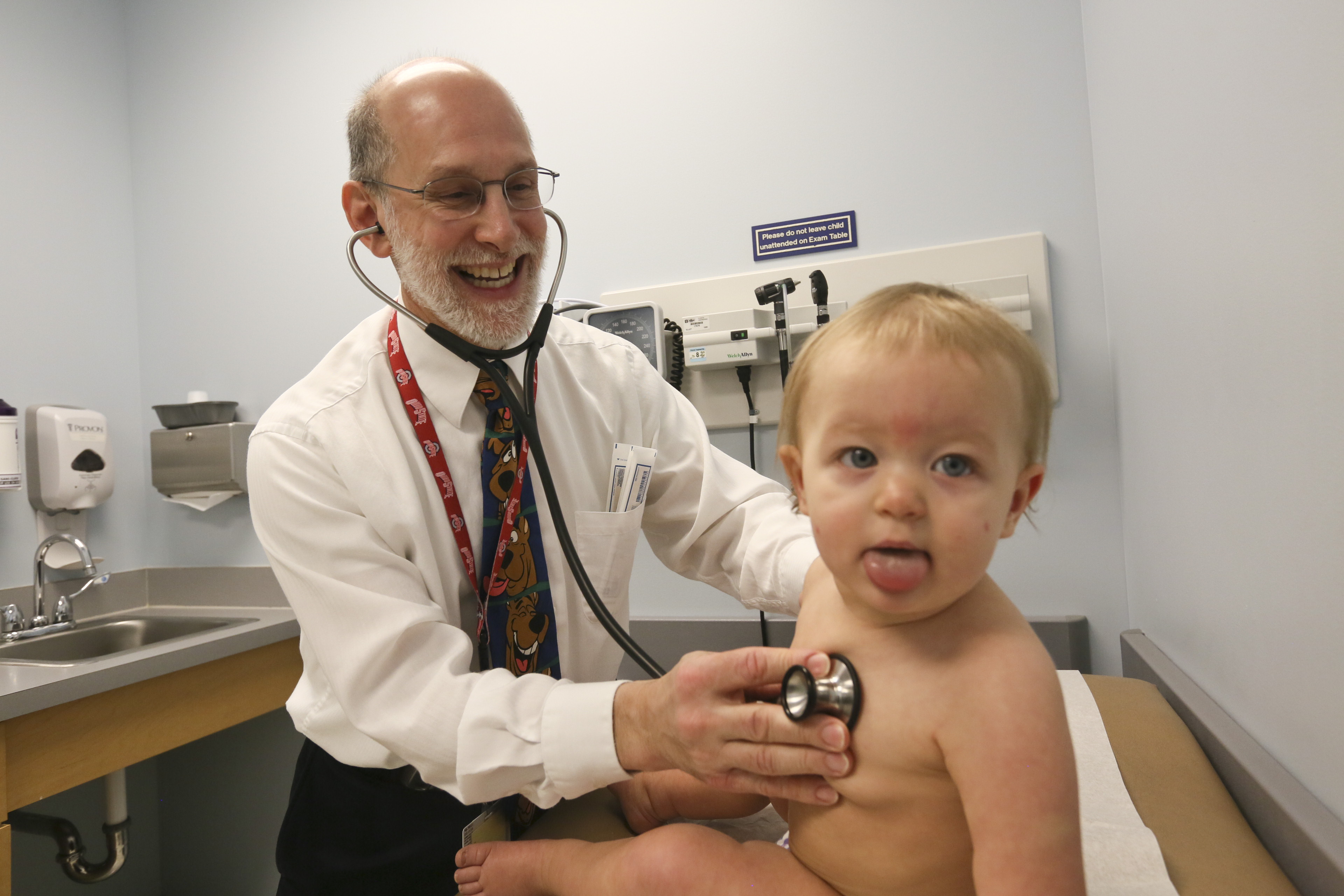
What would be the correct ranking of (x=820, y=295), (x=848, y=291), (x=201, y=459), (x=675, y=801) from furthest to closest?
(x=201, y=459)
(x=848, y=291)
(x=820, y=295)
(x=675, y=801)

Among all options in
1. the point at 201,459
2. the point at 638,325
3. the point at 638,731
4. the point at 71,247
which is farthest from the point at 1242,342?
the point at 71,247

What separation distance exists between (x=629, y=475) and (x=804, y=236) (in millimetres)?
804

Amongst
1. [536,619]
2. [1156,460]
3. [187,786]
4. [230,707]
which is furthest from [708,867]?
[187,786]

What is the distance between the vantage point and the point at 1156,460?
1207 mm

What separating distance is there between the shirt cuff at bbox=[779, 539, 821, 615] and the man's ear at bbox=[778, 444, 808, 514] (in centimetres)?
27

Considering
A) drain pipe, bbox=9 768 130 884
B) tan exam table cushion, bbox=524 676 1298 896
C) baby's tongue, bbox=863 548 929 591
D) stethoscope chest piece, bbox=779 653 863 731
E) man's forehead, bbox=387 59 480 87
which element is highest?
man's forehead, bbox=387 59 480 87

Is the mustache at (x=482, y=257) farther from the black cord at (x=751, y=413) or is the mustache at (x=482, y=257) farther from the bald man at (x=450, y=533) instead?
the black cord at (x=751, y=413)

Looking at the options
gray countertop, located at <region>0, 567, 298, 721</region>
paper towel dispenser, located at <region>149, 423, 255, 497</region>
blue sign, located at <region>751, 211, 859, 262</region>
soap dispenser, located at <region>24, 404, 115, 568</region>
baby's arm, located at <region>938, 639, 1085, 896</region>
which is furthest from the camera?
paper towel dispenser, located at <region>149, 423, 255, 497</region>

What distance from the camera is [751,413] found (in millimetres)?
1676

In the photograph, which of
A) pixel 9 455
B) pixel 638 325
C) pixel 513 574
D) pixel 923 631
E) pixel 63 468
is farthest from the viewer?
pixel 63 468

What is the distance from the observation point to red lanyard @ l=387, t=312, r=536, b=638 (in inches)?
39.4

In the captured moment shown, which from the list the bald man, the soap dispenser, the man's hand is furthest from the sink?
the man's hand

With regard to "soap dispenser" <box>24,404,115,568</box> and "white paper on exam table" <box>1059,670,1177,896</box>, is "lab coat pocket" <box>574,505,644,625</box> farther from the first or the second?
"soap dispenser" <box>24,404,115,568</box>

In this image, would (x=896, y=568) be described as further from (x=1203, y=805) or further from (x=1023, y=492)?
(x=1203, y=805)
